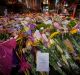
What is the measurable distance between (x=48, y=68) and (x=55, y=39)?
36cm

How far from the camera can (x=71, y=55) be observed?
92.9 inches

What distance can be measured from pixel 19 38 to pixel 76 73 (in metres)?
0.58

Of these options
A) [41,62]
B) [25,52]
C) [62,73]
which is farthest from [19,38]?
[62,73]

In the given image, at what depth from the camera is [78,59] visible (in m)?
2.33

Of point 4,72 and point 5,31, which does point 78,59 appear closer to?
point 4,72

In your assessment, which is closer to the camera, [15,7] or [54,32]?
[54,32]

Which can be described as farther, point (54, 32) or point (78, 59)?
point (54, 32)

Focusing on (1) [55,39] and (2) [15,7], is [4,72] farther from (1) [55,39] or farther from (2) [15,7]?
(2) [15,7]

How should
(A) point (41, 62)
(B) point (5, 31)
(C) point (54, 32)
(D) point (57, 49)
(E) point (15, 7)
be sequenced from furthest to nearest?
(E) point (15, 7), (B) point (5, 31), (C) point (54, 32), (D) point (57, 49), (A) point (41, 62)

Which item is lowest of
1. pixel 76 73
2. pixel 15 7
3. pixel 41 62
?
pixel 15 7

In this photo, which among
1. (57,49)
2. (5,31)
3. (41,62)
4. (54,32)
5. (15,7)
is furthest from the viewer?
(15,7)

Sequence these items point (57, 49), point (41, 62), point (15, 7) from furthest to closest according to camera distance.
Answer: point (15, 7) < point (57, 49) < point (41, 62)

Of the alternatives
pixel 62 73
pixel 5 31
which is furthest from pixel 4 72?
pixel 5 31

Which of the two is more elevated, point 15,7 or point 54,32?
point 54,32
